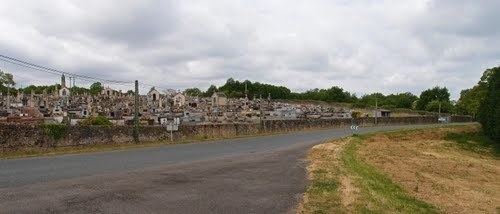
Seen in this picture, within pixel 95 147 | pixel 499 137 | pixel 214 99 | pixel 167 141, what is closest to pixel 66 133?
pixel 95 147

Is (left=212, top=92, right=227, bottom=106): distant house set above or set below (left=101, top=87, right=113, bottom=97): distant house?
below

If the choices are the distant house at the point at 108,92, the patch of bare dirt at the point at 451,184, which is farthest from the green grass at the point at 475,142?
the distant house at the point at 108,92

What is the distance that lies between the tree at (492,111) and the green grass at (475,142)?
806 mm

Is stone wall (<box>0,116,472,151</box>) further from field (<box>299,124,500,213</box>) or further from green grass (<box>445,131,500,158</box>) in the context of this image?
green grass (<box>445,131,500,158</box>)

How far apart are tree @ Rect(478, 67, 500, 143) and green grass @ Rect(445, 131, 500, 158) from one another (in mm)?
806

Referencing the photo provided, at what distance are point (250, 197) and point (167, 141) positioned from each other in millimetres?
28111

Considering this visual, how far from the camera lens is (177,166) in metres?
18.8

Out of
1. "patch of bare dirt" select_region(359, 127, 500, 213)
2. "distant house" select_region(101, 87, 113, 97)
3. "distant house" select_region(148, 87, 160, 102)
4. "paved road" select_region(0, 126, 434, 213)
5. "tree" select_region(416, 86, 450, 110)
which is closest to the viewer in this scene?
"paved road" select_region(0, 126, 434, 213)

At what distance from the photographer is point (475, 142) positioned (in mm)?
53812

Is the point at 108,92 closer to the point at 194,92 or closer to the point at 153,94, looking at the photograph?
the point at 153,94

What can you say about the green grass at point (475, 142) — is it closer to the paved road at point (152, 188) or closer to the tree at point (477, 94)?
the tree at point (477, 94)

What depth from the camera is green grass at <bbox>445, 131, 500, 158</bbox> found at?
160ft

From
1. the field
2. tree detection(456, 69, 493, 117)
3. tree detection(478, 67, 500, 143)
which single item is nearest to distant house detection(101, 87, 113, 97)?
tree detection(478, 67, 500, 143)

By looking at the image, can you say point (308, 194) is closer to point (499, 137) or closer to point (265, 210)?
point (265, 210)
